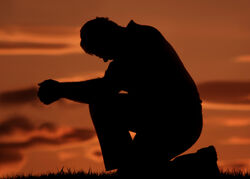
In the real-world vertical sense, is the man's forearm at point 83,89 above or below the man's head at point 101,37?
below

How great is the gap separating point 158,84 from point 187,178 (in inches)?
47.4

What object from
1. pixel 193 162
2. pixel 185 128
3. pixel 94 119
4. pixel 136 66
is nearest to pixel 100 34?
pixel 136 66

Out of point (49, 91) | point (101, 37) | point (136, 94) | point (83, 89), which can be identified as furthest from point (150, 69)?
point (49, 91)

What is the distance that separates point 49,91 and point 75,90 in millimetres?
287

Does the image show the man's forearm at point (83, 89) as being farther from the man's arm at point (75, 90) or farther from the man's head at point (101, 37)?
the man's head at point (101, 37)

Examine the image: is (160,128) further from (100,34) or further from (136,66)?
(100,34)

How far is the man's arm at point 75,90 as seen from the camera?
6137mm

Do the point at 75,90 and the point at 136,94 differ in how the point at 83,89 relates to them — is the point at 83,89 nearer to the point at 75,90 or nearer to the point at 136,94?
the point at 75,90

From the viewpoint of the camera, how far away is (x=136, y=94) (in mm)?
6320

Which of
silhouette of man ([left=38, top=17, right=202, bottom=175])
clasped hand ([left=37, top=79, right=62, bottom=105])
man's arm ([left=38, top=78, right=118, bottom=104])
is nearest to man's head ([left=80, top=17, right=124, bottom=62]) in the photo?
silhouette of man ([left=38, top=17, right=202, bottom=175])

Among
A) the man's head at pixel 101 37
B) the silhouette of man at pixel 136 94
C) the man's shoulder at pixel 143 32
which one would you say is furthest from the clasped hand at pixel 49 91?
the man's shoulder at pixel 143 32

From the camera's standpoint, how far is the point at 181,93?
620 cm

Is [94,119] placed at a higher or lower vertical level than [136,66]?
lower

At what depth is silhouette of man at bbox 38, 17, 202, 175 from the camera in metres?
6.20
